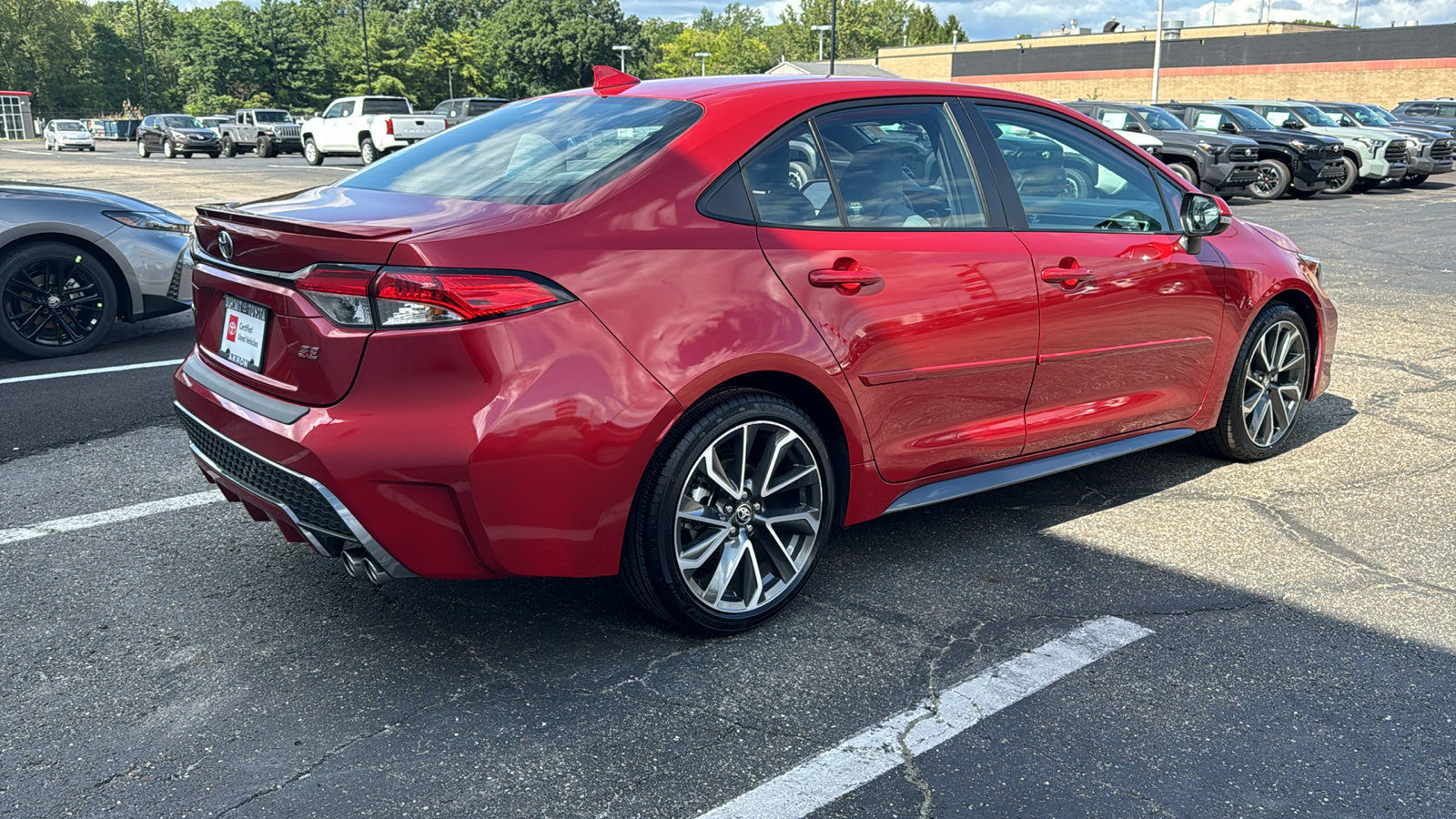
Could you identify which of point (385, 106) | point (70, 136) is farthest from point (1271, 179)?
point (70, 136)

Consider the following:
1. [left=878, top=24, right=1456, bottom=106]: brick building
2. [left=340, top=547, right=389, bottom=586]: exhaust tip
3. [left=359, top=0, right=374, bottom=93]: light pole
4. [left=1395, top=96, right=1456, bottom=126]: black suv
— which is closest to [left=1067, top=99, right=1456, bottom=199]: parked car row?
[left=1395, top=96, right=1456, bottom=126]: black suv

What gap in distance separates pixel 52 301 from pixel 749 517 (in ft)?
18.4

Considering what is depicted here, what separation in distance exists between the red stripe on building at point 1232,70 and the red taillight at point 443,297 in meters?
44.4

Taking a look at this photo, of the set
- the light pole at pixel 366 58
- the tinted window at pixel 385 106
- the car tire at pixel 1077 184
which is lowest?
the car tire at pixel 1077 184

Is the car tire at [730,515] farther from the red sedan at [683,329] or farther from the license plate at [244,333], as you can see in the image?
the license plate at [244,333]

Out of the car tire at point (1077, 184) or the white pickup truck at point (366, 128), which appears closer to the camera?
the car tire at point (1077, 184)

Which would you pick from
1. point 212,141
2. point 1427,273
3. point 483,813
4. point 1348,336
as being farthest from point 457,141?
point 212,141

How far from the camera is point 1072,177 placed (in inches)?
162

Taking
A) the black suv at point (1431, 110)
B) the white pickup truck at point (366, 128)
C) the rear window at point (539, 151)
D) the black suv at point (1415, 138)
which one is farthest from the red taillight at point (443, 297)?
the black suv at point (1431, 110)

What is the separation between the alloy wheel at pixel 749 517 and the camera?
125 inches

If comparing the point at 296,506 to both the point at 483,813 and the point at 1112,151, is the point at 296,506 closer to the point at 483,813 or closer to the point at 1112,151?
the point at 483,813

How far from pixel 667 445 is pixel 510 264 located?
0.63 meters

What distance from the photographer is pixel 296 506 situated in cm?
294

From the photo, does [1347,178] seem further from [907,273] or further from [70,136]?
[70,136]
